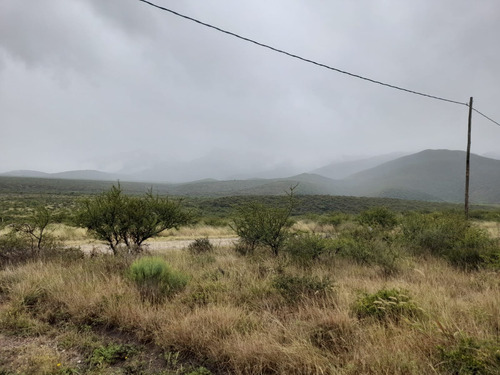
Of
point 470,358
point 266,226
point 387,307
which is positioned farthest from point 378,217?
point 470,358

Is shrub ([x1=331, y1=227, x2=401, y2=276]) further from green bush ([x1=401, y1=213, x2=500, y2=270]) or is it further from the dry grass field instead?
green bush ([x1=401, y1=213, x2=500, y2=270])

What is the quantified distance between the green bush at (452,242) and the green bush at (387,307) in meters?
4.70

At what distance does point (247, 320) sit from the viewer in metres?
4.38

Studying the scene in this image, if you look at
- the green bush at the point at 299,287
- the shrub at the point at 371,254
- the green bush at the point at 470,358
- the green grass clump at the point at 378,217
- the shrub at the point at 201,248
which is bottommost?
the shrub at the point at 201,248

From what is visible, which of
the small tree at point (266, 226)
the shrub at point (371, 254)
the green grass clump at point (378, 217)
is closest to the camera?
the shrub at point (371, 254)

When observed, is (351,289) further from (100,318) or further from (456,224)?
(456,224)

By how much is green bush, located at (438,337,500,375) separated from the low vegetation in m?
0.01

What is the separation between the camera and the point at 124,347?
13.3ft

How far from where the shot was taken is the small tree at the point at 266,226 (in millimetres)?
10258

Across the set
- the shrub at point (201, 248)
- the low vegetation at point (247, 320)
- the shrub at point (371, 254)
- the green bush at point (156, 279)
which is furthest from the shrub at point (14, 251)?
the shrub at point (371, 254)

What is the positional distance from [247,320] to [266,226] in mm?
6027

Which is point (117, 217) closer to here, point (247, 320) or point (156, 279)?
point (156, 279)

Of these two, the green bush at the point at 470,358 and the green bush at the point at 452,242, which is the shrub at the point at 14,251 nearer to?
the green bush at the point at 470,358

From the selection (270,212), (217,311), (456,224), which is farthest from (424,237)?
(217,311)
